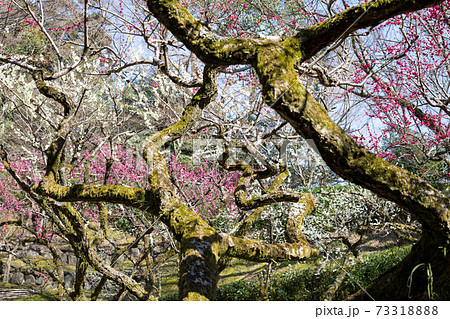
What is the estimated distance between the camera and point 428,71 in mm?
4672

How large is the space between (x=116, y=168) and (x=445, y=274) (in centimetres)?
649

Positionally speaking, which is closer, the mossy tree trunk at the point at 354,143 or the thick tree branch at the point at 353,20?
the mossy tree trunk at the point at 354,143

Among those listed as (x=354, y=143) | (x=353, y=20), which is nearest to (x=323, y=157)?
(x=354, y=143)

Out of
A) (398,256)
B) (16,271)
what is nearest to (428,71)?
(398,256)

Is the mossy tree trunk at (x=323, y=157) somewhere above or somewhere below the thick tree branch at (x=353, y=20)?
below

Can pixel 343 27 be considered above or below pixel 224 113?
below

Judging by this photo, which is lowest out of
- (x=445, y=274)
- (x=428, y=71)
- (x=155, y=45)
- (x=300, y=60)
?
(x=445, y=274)

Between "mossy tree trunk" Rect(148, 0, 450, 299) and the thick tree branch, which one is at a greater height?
the thick tree branch

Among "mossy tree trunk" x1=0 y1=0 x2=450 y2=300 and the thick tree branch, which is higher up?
the thick tree branch

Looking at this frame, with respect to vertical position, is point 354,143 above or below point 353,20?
below

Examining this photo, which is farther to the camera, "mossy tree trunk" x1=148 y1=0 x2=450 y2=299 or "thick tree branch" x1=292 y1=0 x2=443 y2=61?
"thick tree branch" x1=292 y1=0 x2=443 y2=61

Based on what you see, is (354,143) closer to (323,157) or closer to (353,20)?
(323,157)

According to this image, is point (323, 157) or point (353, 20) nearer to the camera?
point (323, 157)

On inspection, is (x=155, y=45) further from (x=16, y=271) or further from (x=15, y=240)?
(x=15, y=240)
